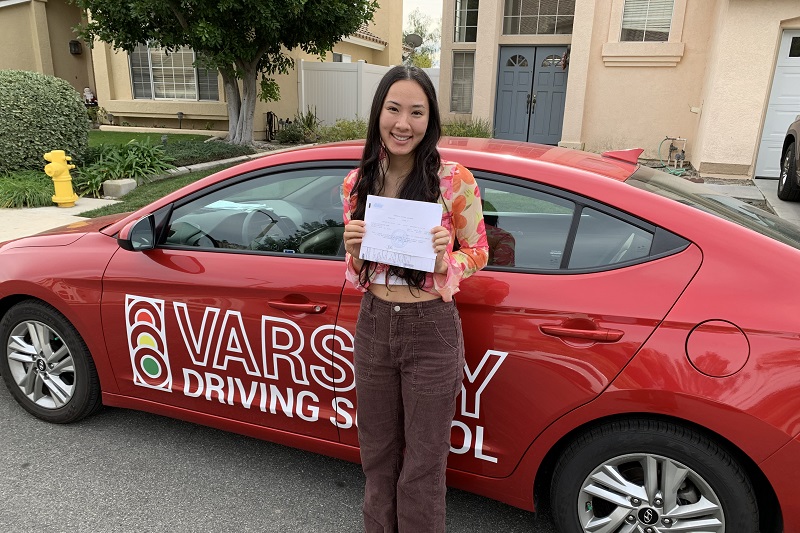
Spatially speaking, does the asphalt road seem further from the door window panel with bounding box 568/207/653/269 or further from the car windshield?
the car windshield

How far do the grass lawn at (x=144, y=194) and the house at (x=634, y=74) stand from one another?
6836mm

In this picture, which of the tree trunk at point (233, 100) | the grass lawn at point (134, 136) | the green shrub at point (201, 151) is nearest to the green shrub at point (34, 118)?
the green shrub at point (201, 151)

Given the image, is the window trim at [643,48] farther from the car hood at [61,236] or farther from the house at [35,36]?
the house at [35,36]

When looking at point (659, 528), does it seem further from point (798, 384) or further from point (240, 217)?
point (240, 217)

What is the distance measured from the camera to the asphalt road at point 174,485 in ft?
8.63

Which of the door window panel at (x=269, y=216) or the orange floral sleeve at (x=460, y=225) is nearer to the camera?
the orange floral sleeve at (x=460, y=225)

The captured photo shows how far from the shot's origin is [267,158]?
9.19ft

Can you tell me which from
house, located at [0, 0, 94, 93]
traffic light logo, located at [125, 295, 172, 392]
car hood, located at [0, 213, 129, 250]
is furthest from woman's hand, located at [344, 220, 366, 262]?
house, located at [0, 0, 94, 93]

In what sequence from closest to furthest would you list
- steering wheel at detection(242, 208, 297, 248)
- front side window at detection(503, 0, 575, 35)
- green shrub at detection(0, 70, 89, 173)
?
1. steering wheel at detection(242, 208, 297, 248)
2. green shrub at detection(0, 70, 89, 173)
3. front side window at detection(503, 0, 575, 35)

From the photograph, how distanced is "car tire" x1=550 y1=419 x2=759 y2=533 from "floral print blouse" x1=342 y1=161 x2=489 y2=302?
0.77 meters

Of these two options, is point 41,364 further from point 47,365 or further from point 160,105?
point 160,105

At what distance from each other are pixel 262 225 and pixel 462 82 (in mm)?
12842

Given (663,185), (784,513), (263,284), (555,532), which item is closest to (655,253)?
(663,185)

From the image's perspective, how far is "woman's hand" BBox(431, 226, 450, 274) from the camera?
1.86 metres
